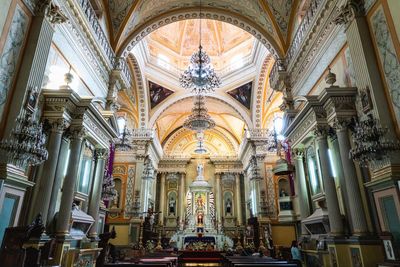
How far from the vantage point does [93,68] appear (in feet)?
27.1

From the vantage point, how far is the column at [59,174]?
5832 mm

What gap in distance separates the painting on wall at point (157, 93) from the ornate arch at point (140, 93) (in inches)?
25.0

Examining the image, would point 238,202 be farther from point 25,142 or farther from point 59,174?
point 25,142

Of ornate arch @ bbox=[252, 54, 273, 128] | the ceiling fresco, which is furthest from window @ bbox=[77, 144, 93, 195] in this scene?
ornate arch @ bbox=[252, 54, 273, 128]

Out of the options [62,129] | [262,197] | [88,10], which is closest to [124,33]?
[88,10]

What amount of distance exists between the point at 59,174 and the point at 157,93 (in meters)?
11.0

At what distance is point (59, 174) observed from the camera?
19.9ft

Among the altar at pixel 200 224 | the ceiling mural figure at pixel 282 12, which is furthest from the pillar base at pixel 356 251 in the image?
the altar at pixel 200 224

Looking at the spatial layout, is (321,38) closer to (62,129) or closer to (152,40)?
(62,129)

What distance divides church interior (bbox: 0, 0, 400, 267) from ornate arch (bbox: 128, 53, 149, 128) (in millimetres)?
61

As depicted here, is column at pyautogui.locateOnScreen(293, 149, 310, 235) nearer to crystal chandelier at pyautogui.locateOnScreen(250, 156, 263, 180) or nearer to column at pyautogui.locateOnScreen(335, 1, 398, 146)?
column at pyautogui.locateOnScreen(335, 1, 398, 146)

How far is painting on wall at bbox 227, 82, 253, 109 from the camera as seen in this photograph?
637 inches

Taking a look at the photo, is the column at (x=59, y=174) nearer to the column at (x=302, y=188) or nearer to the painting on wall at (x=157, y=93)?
the column at (x=302, y=188)

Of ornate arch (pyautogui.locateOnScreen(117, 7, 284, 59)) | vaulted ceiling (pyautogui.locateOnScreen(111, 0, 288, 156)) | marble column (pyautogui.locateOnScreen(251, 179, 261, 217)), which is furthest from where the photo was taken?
marble column (pyautogui.locateOnScreen(251, 179, 261, 217))
